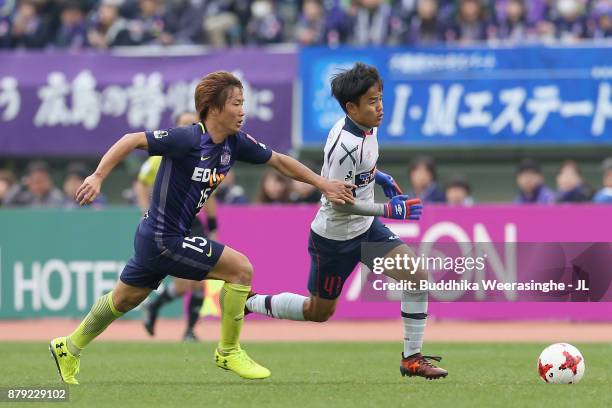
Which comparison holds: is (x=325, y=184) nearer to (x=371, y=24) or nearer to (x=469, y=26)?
(x=469, y=26)

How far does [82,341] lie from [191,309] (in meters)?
4.65

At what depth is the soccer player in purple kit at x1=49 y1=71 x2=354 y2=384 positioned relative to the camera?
910 centimetres

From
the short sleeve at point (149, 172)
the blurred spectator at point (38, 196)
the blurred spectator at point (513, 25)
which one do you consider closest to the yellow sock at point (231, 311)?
the short sleeve at point (149, 172)

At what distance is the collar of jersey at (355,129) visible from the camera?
30.9 feet

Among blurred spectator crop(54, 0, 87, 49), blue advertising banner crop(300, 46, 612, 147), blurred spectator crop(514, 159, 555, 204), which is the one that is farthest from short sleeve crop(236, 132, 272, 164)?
blurred spectator crop(54, 0, 87, 49)

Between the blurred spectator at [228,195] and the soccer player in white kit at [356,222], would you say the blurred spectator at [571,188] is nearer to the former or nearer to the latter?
the blurred spectator at [228,195]

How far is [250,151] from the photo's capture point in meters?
9.34

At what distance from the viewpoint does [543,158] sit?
20891 millimetres

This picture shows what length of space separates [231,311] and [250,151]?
1185 millimetres

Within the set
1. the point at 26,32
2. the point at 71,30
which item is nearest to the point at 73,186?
the point at 71,30

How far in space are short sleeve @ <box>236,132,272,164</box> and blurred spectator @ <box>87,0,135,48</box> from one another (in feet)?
41.0

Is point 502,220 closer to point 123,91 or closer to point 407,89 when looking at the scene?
point 407,89

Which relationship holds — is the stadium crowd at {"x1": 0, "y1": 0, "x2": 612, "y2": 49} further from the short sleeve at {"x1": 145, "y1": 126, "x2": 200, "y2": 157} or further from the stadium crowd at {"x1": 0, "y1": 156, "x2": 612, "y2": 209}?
the short sleeve at {"x1": 145, "y1": 126, "x2": 200, "y2": 157}

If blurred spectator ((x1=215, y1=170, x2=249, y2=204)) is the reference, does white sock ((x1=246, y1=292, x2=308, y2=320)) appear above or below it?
below
